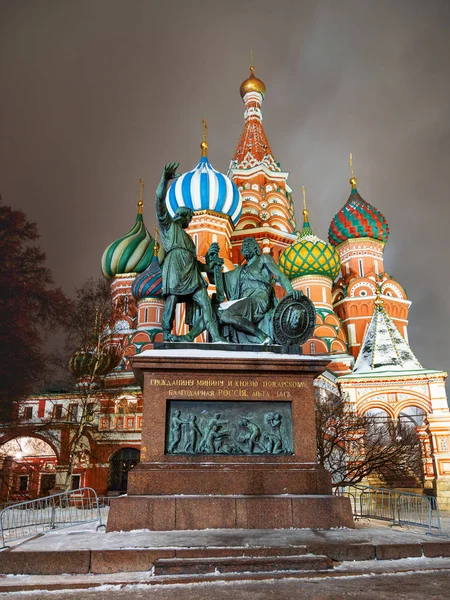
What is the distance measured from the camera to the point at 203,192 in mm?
35062

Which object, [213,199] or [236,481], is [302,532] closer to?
[236,481]

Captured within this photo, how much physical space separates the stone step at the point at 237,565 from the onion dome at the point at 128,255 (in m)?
37.3

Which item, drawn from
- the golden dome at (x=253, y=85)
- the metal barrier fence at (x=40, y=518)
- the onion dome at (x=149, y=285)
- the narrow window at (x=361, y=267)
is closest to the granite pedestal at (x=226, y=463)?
the metal barrier fence at (x=40, y=518)

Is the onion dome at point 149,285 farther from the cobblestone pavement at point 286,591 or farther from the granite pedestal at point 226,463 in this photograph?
the cobblestone pavement at point 286,591

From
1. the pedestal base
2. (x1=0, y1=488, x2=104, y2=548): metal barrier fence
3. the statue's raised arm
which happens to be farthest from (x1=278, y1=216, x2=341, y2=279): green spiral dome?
the pedestal base

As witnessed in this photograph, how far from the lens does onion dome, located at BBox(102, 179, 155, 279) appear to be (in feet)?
136

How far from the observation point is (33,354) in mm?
10344

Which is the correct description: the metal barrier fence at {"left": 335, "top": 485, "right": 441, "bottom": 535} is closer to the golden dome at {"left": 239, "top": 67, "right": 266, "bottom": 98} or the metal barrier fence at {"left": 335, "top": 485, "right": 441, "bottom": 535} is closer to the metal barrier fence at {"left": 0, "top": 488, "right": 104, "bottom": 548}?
the metal barrier fence at {"left": 0, "top": 488, "right": 104, "bottom": 548}

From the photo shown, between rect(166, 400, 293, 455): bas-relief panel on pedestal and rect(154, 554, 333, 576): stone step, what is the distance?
2.14 meters

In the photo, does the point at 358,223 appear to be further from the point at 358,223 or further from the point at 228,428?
the point at 228,428

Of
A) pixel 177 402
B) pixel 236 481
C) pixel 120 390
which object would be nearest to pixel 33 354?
pixel 177 402

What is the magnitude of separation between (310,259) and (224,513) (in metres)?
29.9

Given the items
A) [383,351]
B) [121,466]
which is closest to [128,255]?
[121,466]

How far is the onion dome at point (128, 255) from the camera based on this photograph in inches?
1626
